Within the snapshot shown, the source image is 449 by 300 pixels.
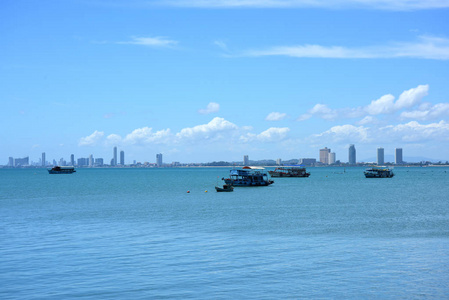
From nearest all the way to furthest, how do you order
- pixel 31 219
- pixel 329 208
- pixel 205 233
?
pixel 205 233 → pixel 31 219 → pixel 329 208

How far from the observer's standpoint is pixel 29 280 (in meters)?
31.9

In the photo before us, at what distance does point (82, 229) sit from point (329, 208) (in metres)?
43.9

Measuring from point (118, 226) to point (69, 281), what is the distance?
27186 mm

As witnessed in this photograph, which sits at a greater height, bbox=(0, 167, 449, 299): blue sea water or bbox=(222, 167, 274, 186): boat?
bbox=(222, 167, 274, 186): boat

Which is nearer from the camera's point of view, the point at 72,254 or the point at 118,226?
the point at 72,254

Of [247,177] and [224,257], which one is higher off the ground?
[247,177]

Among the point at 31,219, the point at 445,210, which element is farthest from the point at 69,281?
the point at 445,210

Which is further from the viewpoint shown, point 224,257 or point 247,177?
point 247,177

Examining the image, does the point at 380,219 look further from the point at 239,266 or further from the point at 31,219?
the point at 31,219

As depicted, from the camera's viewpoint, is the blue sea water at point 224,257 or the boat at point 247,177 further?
the boat at point 247,177

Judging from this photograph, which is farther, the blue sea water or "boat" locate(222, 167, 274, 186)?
"boat" locate(222, 167, 274, 186)

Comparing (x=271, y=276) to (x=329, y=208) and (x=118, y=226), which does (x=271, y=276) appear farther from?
(x=329, y=208)

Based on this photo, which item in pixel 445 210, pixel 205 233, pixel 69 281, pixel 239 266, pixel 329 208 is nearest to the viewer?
pixel 69 281

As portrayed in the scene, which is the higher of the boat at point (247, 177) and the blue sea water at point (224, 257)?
the boat at point (247, 177)
